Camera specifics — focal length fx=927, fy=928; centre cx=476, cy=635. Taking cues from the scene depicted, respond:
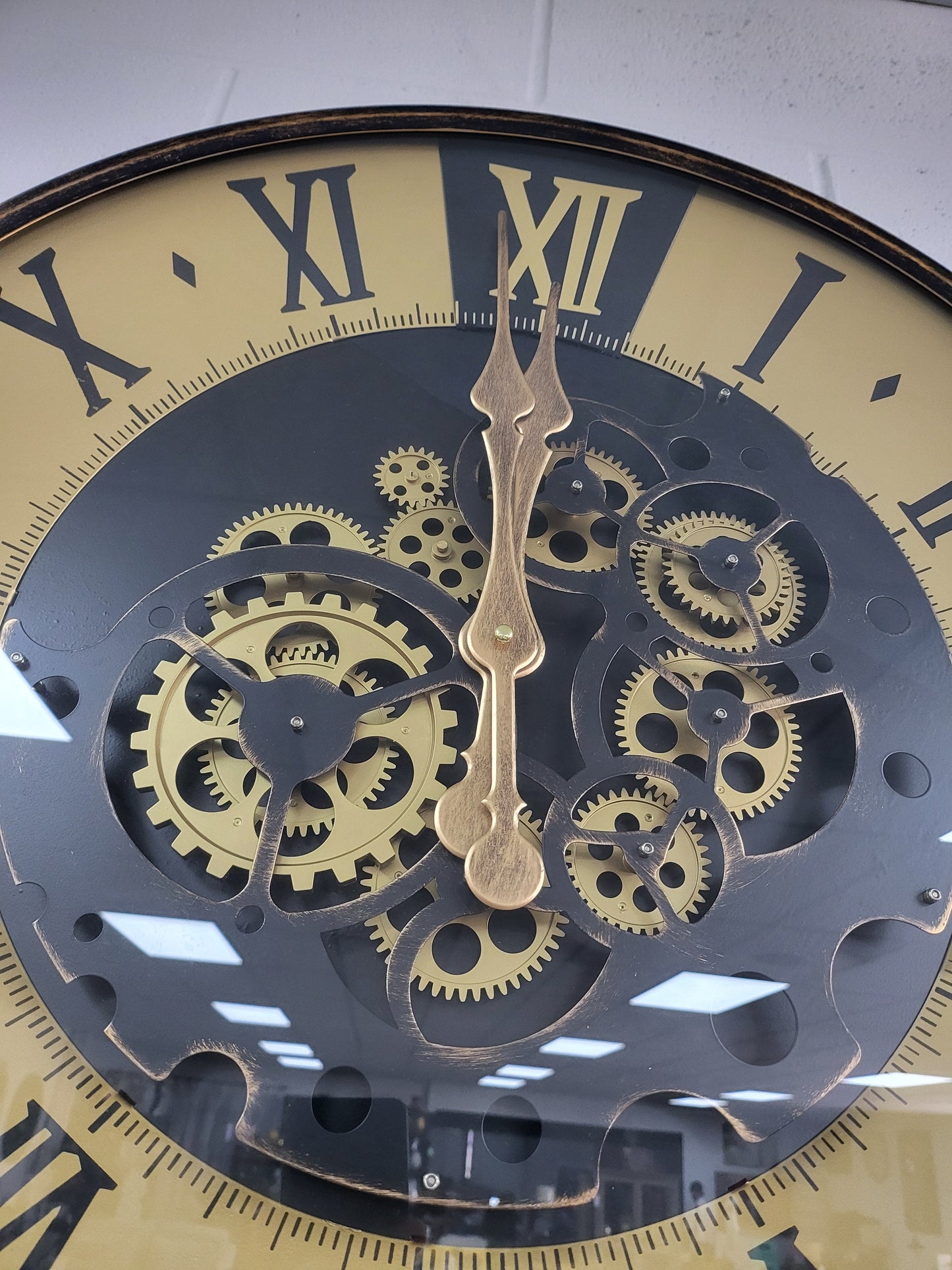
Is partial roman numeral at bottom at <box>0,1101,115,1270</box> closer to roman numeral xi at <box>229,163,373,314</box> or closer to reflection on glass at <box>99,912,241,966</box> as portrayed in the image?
reflection on glass at <box>99,912,241,966</box>

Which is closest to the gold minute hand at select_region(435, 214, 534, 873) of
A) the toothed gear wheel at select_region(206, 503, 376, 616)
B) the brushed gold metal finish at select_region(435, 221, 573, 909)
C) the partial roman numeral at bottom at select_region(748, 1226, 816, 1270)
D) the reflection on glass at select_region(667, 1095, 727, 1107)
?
the brushed gold metal finish at select_region(435, 221, 573, 909)

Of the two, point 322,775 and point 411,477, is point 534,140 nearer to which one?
point 411,477

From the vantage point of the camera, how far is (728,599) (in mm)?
888

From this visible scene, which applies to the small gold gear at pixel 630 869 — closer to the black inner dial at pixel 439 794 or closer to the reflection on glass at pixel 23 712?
the black inner dial at pixel 439 794

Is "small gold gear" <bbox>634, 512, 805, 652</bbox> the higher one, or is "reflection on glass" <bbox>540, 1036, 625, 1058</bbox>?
"small gold gear" <bbox>634, 512, 805, 652</bbox>

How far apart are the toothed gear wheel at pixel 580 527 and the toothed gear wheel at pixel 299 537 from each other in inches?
6.6

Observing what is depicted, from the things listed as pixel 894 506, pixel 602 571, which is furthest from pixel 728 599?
pixel 894 506

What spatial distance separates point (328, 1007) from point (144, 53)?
1.17m

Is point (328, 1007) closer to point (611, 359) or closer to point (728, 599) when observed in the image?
point (728, 599)

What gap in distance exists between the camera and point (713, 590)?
0.89 m

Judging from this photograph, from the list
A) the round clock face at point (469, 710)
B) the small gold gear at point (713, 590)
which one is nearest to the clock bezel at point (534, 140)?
the round clock face at point (469, 710)

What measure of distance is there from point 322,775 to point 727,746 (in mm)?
348

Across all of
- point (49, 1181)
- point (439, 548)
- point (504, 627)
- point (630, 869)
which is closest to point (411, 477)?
point (439, 548)

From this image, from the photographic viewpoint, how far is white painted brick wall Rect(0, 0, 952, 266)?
116 centimetres
